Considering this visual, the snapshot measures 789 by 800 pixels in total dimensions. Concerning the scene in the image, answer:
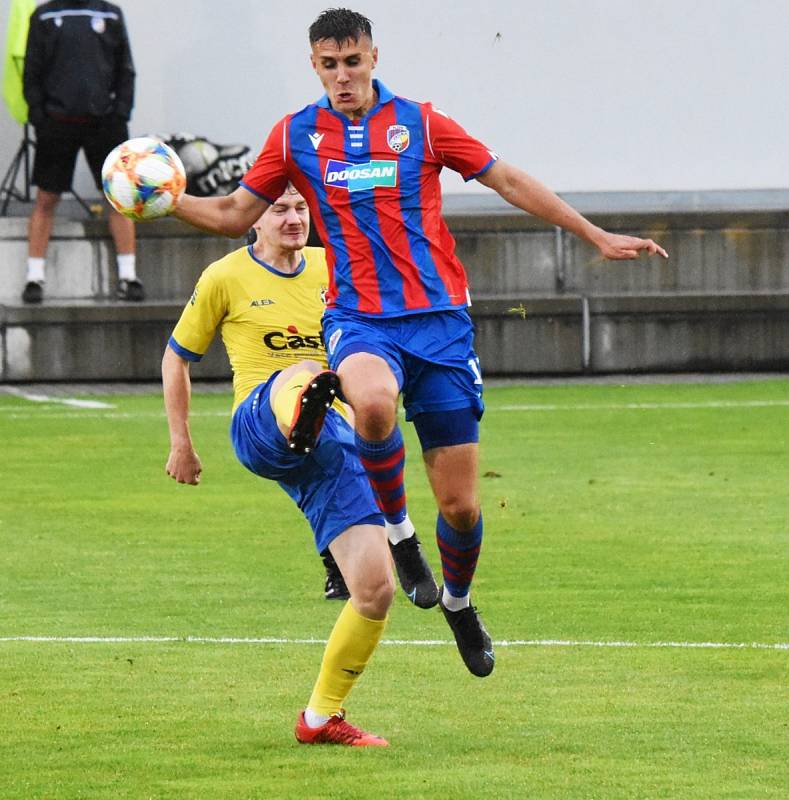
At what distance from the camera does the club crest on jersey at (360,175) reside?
23.6 ft

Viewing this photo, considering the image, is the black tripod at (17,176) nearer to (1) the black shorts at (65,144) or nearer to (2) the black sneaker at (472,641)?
(1) the black shorts at (65,144)

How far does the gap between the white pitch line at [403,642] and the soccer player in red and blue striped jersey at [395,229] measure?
1.03 m

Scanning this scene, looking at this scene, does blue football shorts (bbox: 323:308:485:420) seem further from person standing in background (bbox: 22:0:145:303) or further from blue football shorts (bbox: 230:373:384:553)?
person standing in background (bbox: 22:0:145:303)

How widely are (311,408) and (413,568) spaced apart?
1068mm

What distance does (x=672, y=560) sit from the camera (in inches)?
412

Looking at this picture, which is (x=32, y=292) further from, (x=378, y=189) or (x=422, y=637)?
(x=378, y=189)

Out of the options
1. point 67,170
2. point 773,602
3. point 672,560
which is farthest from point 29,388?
point 773,602

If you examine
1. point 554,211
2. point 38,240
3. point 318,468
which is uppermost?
point 554,211

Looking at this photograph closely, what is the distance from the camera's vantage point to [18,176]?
22547 millimetres

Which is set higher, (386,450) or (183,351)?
(183,351)

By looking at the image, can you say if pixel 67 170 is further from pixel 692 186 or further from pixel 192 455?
pixel 192 455

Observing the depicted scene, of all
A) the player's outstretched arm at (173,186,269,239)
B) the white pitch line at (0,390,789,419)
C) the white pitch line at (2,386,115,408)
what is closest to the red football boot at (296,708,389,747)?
the player's outstretched arm at (173,186,269,239)

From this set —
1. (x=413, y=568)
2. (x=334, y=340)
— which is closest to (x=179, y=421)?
(x=334, y=340)

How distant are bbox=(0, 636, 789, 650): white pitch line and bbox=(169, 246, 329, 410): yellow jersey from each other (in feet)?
3.27
